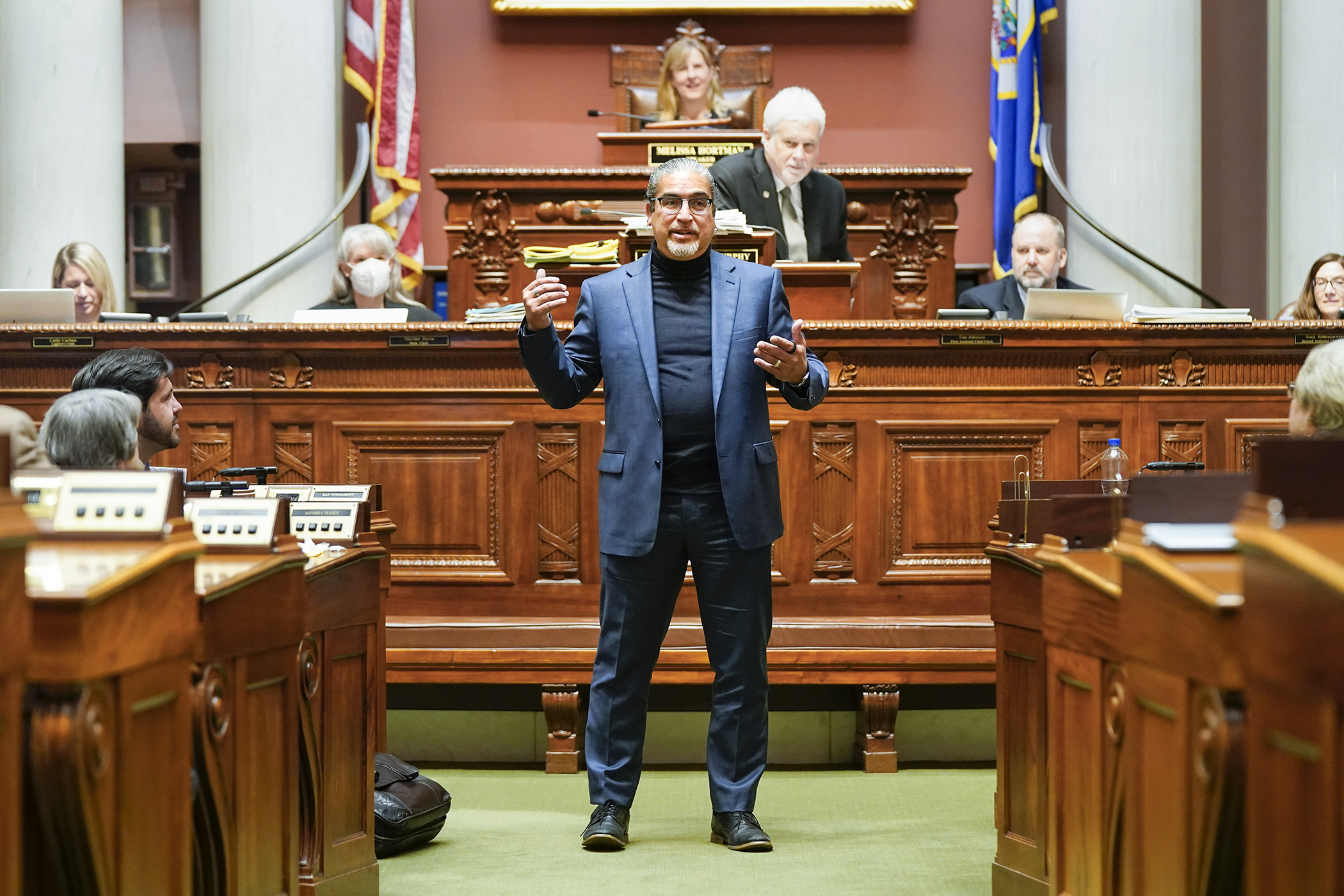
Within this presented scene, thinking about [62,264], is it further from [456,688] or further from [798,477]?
[798,477]

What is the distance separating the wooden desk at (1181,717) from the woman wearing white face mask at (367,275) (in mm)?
3862

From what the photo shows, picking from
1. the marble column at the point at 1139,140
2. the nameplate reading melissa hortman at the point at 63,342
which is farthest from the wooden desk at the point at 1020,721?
the marble column at the point at 1139,140

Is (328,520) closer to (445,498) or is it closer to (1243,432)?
(445,498)

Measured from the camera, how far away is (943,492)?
4.30m

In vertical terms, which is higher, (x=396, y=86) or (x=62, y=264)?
(x=396, y=86)

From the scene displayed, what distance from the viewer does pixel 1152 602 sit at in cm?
191

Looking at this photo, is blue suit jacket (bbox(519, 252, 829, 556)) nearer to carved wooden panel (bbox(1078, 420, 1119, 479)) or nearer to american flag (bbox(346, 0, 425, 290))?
carved wooden panel (bbox(1078, 420, 1119, 479))

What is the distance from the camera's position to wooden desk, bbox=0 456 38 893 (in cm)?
152

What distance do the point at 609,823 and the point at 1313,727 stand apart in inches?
84.4

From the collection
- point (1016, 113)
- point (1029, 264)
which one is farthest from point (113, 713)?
point (1016, 113)

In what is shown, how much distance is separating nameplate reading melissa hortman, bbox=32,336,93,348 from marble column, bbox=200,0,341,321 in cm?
253

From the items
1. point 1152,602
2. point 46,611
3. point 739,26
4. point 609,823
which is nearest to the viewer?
point 46,611

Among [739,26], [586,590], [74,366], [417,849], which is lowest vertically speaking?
[417,849]

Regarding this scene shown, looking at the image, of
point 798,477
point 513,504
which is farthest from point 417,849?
point 798,477
